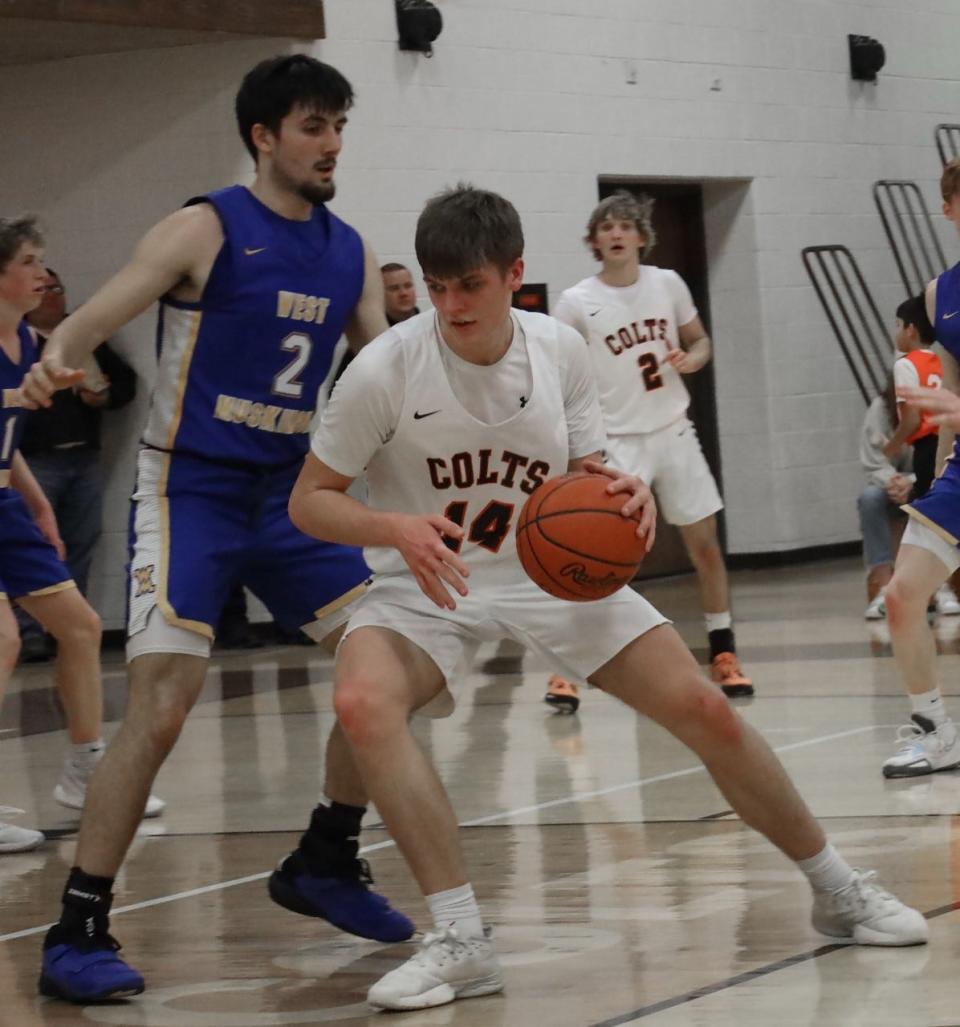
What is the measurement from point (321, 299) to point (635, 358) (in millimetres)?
3706

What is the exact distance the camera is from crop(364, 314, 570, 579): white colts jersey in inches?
158

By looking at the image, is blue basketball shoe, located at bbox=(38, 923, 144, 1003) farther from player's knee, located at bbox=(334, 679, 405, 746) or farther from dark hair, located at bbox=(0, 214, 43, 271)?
dark hair, located at bbox=(0, 214, 43, 271)

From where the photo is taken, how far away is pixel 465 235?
3871 millimetres

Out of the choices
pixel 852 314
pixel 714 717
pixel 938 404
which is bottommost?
pixel 714 717

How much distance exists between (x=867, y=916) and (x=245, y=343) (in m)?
1.78

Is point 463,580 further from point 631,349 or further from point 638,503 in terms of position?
point 631,349

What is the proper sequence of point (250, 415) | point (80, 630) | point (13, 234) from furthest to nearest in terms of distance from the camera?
point (80, 630)
point (13, 234)
point (250, 415)

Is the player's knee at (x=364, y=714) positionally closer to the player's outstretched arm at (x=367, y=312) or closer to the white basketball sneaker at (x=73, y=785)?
the player's outstretched arm at (x=367, y=312)

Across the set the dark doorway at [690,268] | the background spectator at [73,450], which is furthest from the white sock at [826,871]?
the dark doorway at [690,268]

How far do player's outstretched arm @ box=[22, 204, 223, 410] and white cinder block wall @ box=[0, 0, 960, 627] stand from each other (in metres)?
6.34

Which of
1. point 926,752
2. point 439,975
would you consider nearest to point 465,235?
point 439,975

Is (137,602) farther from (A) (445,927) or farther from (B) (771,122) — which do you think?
(B) (771,122)

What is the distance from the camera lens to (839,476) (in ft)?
45.8

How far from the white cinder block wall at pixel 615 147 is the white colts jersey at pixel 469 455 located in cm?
682
